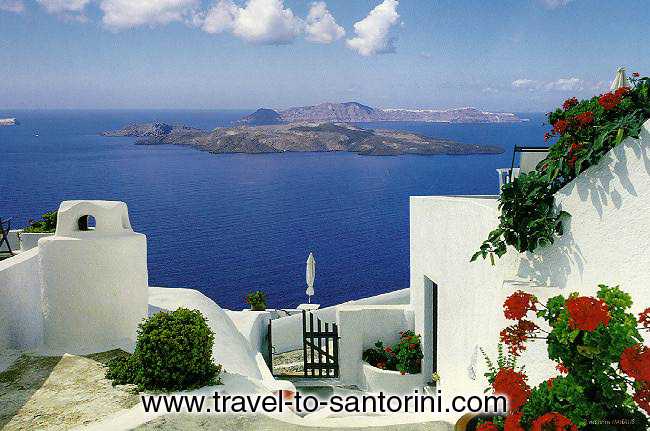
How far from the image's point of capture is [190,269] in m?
65.9

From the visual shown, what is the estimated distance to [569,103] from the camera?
7.15 meters

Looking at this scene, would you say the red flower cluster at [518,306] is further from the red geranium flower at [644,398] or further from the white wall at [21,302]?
the white wall at [21,302]

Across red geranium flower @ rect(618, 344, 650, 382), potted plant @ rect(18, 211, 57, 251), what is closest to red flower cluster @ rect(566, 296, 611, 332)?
red geranium flower @ rect(618, 344, 650, 382)

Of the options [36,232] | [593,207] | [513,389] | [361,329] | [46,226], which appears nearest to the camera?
[513,389]

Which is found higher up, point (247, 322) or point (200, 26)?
point (200, 26)

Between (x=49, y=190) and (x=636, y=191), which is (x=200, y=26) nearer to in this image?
(x=49, y=190)

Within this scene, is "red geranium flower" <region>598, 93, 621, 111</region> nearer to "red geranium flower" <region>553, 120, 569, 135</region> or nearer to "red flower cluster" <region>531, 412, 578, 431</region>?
"red geranium flower" <region>553, 120, 569, 135</region>

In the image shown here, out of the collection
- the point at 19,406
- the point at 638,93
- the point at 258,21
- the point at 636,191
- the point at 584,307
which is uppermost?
the point at 258,21

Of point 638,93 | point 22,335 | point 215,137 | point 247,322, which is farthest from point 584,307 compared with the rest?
point 215,137

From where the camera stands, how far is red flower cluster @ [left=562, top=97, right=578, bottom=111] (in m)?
7.04

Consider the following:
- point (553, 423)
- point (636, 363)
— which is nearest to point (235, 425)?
point (553, 423)

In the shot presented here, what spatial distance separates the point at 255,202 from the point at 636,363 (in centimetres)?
10164

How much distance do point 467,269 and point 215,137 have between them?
158 metres

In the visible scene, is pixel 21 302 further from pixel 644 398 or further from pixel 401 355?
pixel 644 398
